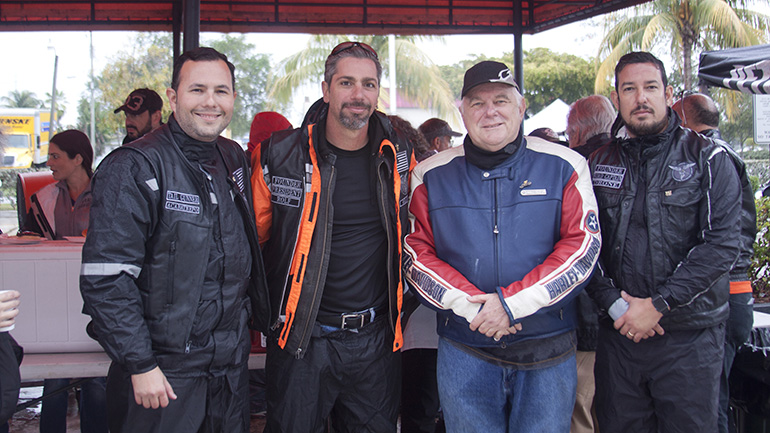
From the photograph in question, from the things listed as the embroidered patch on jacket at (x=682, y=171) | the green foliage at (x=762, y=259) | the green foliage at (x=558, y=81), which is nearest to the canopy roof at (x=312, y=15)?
the green foliage at (x=762, y=259)

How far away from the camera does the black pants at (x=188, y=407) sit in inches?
86.5

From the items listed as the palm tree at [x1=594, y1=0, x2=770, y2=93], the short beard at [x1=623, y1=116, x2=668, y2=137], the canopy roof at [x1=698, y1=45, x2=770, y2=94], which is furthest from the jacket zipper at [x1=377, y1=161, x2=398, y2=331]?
the palm tree at [x1=594, y1=0, x2=770, y2=93]

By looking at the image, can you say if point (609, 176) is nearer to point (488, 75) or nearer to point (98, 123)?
point (488, 75)

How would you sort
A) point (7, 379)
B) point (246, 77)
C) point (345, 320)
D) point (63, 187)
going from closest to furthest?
point (7, 379) → point (345, 320) → point (63, 187) → point (246, 77)

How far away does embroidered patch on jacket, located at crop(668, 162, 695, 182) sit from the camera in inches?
98.6

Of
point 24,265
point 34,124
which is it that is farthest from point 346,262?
point 34,124

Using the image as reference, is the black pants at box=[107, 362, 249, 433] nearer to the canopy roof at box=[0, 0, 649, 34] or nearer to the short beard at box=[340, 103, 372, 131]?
the short beard at box=[340, 103, 372, 131]

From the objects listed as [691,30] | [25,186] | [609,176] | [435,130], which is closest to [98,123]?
[691,30]

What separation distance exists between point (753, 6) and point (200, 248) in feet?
88.8

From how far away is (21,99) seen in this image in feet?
163

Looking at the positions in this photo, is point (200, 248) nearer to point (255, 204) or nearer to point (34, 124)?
point (255, 204)

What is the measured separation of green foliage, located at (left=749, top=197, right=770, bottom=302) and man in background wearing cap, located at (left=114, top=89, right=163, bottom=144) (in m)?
6.56

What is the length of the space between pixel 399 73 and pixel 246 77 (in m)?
14.8

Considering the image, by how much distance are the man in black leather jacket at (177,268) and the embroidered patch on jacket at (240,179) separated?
0.12ft
